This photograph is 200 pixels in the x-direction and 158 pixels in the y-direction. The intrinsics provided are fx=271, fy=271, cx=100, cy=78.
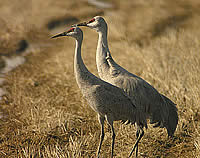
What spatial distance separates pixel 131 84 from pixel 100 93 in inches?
20.9

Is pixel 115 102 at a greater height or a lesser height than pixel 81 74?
lesser

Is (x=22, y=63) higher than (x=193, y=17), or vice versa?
(x=193, y=17)

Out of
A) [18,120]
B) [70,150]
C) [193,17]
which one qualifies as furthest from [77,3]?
[70,150]

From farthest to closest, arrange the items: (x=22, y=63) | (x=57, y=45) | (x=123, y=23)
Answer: (x=123, y=23) < (x=57, y=45) < (x=22, y=63)

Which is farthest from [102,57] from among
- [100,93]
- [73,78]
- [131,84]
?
[73,78]

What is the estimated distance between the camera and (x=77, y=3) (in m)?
12.8

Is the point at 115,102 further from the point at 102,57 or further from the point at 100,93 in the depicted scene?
the point at 102,57

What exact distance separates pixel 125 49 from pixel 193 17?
18.5ft

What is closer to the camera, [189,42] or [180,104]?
[180,104]

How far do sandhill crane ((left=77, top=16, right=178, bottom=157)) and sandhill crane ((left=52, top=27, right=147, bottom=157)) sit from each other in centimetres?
14

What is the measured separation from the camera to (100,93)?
3.18 meters

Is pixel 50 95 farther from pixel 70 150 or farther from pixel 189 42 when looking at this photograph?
pixel 189 42

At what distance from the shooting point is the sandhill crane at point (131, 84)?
3.52m

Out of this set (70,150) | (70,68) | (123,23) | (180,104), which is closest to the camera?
(70,150)
